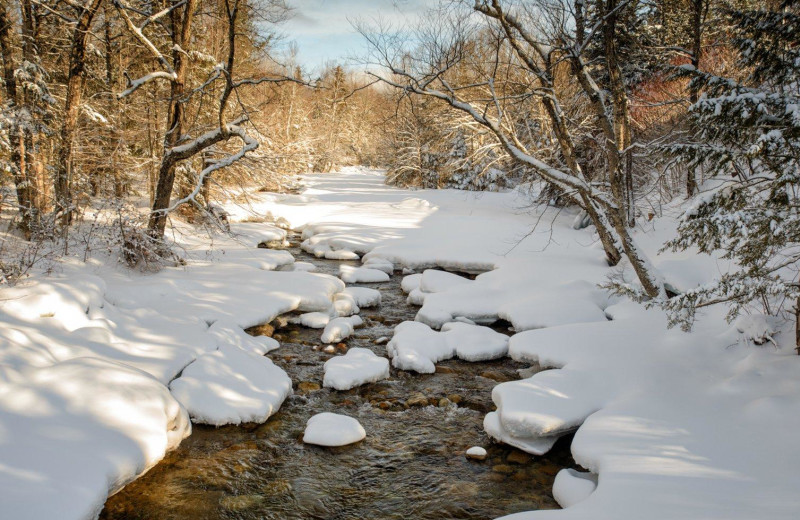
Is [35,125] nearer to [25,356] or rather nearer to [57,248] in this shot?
[57,248]

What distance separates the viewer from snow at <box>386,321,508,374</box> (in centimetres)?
657

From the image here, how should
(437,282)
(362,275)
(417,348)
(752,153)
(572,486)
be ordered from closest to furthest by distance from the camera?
1. (752,153)
2. (572,486)
3. (417,348)
4. (437,282)
5. (362,275)

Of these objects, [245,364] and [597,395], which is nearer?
[597,395]

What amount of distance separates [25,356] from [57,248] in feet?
13.7

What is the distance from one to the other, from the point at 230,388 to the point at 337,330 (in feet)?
7.79

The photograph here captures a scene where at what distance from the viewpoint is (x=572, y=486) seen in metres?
4.03

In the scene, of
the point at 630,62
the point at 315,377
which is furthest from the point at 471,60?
the point at 315,377

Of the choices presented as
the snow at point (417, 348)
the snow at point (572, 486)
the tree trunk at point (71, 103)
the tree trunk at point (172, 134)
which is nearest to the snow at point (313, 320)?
the snow at point (417, 348)

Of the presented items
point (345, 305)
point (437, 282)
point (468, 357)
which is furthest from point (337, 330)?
point (437, 282)

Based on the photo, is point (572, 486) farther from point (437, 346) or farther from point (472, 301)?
point (472, 301)

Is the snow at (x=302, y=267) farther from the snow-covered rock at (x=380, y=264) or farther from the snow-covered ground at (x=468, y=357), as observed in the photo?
the snow-covered ground at (x=468, y=357)

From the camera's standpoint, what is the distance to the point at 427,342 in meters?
7.05

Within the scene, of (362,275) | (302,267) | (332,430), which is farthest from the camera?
(302,267)

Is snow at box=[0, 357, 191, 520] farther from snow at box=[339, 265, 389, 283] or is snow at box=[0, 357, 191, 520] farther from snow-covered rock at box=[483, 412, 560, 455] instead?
snow at box=[339, 265, 389, 283]
